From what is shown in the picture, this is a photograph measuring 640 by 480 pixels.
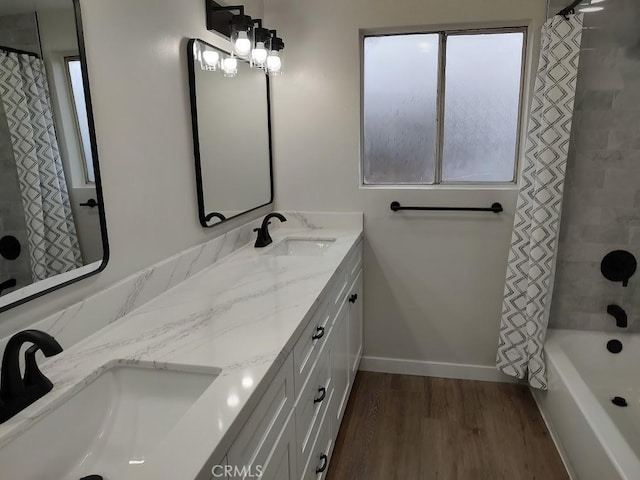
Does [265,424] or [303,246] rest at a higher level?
[303,246]

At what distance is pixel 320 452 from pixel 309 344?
0.52 metres

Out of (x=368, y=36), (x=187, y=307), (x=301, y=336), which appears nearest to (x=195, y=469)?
(x=301, y=336)

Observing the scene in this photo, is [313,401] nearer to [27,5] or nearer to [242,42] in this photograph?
[27,5]

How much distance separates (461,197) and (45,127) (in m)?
2.06

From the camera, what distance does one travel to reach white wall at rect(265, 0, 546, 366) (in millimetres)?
2461

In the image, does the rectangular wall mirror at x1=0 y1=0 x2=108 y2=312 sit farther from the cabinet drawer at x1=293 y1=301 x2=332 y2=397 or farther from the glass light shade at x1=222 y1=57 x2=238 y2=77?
the glass light shade at x1=222 y1=57 x2=238 y2=77

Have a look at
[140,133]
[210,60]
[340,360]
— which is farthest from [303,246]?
[140,133]

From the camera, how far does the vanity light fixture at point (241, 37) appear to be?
77.2 inches

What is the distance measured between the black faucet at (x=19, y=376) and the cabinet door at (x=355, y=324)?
1521 millimetres

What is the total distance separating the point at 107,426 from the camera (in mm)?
1037

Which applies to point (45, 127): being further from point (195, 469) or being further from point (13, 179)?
point (195, 469)

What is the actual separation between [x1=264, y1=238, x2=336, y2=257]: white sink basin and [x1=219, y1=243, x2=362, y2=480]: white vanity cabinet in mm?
177

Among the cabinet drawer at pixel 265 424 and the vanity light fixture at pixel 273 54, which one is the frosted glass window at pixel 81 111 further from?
the vanity light fixture at pixel 273 54

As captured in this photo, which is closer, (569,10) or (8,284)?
(8,284)
